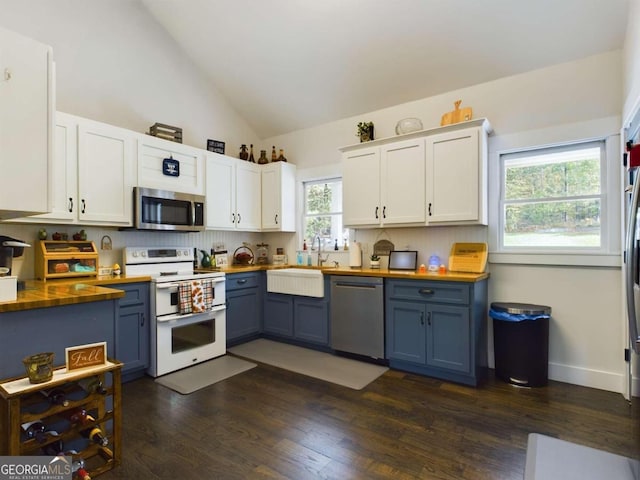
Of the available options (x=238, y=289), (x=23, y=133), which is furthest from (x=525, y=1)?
(x=238, y=289)

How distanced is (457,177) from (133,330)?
10.5ft

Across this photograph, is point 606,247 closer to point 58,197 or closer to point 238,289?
point 238,289

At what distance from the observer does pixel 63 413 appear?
1801 mm

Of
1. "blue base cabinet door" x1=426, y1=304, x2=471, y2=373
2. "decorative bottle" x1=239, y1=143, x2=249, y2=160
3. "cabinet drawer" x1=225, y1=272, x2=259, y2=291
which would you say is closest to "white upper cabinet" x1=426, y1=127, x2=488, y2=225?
"blue base cabinet door" x1=426, y1=304, x2=471, y2=373

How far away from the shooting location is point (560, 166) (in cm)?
309

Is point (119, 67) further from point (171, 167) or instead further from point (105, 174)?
point (105, 174)

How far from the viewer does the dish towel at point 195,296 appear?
127 inches

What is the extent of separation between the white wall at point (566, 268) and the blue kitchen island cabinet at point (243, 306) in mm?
2137

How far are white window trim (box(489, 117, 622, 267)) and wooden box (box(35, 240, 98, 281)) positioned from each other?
12.0 feet

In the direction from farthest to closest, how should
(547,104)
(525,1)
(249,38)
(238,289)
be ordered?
(238,289) → (249,38) → (547,104) → (525,1)

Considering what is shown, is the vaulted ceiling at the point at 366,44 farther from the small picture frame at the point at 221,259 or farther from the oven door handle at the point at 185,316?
the oven door handle at the point at 185,316

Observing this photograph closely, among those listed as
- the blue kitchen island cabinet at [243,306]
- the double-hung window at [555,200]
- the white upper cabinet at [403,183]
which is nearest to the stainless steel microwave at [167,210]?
the blue kitchen island cabinet at [243,306]

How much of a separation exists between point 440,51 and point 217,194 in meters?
2.77

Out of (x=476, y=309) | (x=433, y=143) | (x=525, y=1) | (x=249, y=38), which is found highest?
(x=249, y=38)
